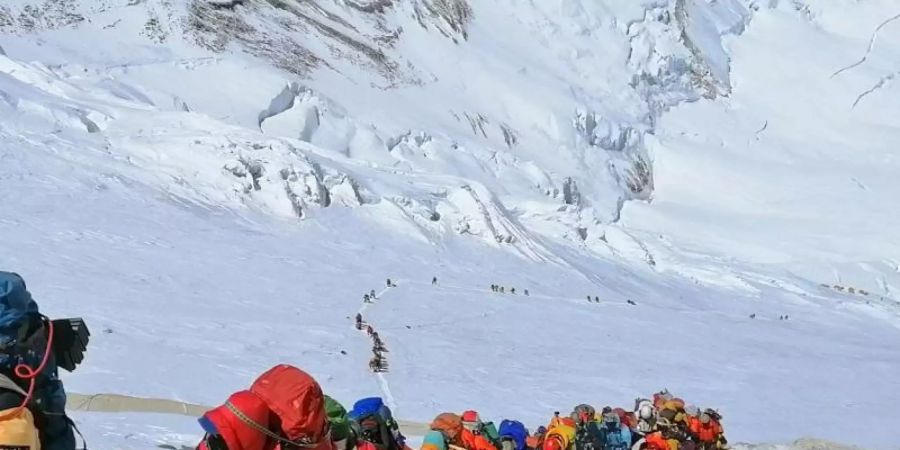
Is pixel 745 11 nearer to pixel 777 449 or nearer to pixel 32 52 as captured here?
pixel 32 52

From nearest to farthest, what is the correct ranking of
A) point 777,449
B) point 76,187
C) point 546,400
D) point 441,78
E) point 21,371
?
point 21,371, point 777,449, point 546,400, point 76,187, point 441,78

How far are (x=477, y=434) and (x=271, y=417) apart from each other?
3.35 metres

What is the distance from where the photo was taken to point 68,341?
123 inches

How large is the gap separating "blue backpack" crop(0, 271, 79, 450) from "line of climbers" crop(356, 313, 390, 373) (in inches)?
→ 457

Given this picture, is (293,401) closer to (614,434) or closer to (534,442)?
(534,442)

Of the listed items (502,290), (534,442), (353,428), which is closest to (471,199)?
(502,290)

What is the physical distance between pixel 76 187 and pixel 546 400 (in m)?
14.7

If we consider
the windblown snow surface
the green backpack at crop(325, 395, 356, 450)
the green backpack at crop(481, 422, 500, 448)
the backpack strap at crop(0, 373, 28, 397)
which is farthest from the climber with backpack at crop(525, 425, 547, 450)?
the backpack strap at crop(0, 373, 28, 397)

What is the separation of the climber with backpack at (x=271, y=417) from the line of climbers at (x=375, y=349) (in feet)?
38.3

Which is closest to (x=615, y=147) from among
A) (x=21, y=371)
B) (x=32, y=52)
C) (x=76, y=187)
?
(x=32, y=52)

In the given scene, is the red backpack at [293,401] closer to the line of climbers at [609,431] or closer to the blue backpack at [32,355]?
the blue backpack at [32,355]

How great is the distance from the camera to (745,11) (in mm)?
63688

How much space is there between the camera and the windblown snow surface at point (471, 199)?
16234mm

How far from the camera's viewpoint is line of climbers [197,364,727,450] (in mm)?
2791
